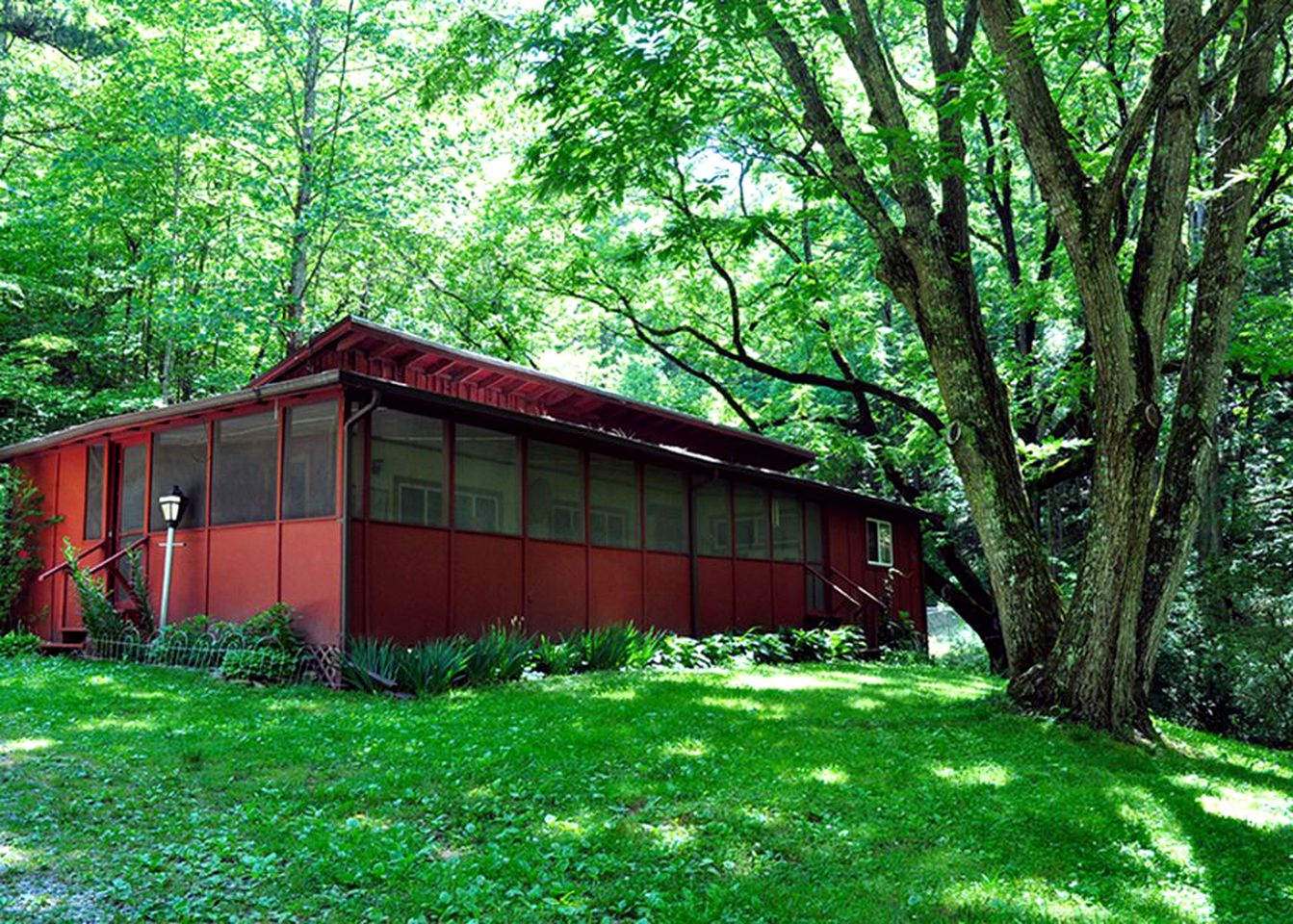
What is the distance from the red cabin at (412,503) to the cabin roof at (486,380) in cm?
4

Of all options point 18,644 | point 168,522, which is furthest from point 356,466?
point 18,644

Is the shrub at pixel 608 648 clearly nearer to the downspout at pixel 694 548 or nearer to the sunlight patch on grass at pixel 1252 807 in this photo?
the downspout at pixel 694 548

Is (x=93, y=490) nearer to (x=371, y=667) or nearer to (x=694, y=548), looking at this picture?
(x=371, y=667)

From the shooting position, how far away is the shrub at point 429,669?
9367mm

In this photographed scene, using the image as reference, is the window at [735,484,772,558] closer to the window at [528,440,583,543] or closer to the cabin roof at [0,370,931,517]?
the cabin roof at [0,370,931,517]

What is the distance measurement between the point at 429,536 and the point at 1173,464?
293 inches

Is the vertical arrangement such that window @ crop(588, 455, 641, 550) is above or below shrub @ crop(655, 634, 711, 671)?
above

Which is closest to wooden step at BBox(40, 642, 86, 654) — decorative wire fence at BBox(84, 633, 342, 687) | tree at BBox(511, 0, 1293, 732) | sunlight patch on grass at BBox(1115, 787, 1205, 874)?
decorative wire fence at BBox(84, 633, 342, 687)

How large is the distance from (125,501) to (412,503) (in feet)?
15.3

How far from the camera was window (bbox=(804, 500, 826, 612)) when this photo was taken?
18562 millimetres

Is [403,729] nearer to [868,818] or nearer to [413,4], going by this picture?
[868,818]

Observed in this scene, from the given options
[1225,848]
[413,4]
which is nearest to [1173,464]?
[1225,848]

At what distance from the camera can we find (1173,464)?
8.51 metres

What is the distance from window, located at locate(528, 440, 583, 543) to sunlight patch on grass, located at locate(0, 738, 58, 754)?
6277 mm
